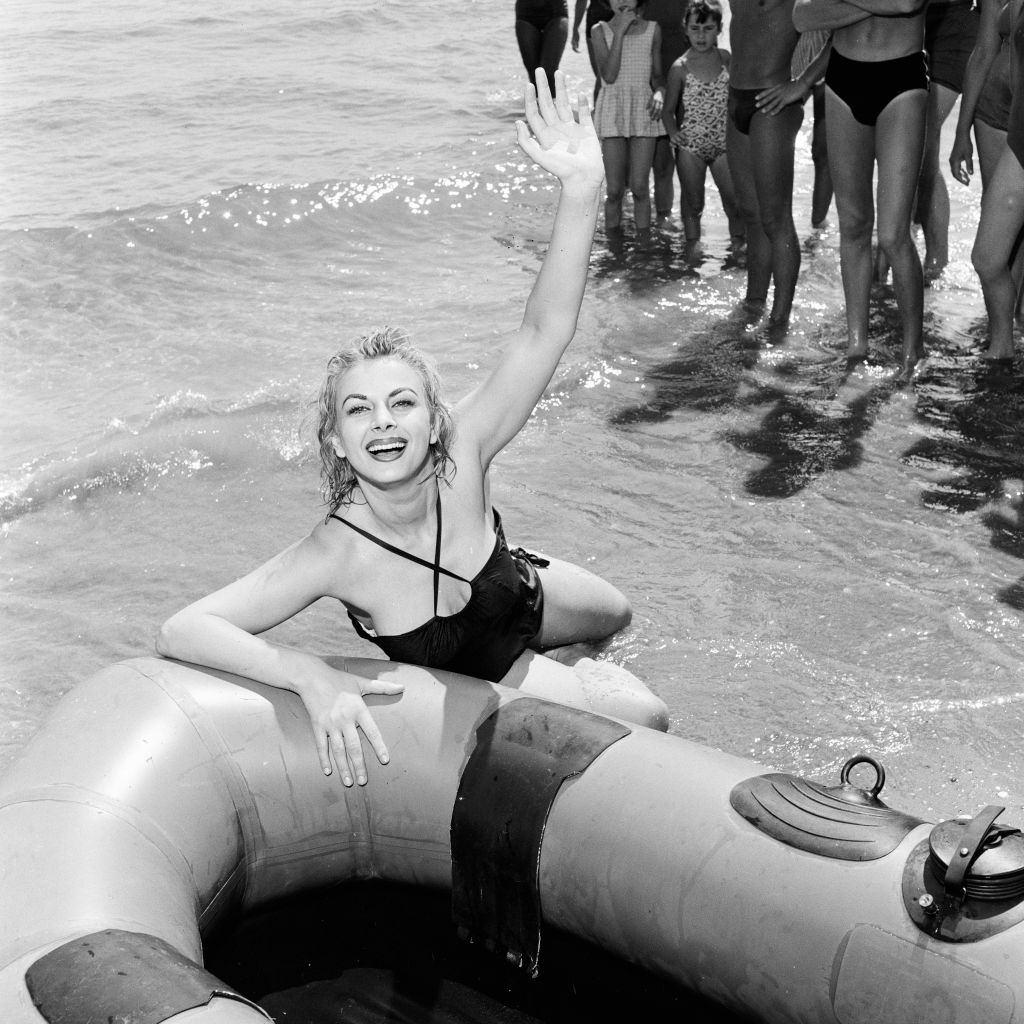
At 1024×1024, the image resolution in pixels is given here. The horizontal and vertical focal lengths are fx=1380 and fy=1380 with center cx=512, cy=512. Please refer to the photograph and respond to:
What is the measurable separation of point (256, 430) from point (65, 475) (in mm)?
906

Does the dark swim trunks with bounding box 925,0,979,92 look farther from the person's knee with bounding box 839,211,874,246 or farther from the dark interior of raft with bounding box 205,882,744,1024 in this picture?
the dark interior of raft with bounding box 205,882,744,1024

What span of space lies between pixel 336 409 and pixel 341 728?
829 mm

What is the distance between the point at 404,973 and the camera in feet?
11.0

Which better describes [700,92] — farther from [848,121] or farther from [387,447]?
[387,447]

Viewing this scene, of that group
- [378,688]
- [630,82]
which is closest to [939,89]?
[630,82]

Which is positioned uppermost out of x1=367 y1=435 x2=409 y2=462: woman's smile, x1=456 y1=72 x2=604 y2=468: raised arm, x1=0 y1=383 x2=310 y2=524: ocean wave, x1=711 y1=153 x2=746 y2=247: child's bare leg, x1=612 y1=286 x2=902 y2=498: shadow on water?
x1=456 y1=72 x2=604 y2=468: raised arm

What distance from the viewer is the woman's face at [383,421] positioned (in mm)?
3488

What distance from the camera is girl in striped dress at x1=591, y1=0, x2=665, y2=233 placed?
8.74m

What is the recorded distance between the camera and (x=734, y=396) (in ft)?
21.6

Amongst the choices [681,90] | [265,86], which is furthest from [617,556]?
[265,86]

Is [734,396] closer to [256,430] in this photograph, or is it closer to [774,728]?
[256,430]

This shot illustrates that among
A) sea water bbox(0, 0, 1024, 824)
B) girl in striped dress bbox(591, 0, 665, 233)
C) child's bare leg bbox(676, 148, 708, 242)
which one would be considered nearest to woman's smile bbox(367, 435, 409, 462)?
sea water bbox(0, 0, 1024, 824)

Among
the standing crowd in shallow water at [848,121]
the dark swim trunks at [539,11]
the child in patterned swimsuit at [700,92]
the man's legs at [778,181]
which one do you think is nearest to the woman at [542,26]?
the dark swim trunks at [539,11]

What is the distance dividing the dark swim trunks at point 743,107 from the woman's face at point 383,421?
4028 millimetres
